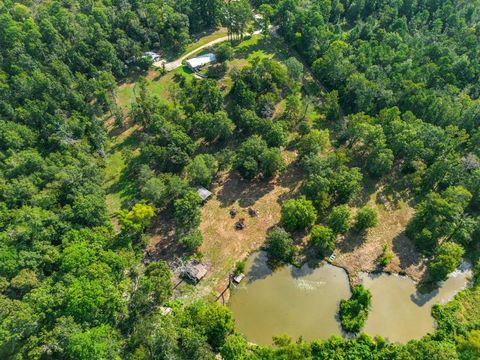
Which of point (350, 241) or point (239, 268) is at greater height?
point (239, 268)

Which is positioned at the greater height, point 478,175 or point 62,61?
point 62,61

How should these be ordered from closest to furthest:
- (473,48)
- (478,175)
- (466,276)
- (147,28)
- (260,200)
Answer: (466,276), (478,175), (260,200), (473,48), (147,28)

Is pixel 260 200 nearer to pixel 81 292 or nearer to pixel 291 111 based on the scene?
pixel 291 111

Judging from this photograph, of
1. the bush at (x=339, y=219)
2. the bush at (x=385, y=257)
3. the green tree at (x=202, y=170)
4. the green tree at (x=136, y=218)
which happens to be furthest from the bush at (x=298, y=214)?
the green tree at (x=136, y=218)

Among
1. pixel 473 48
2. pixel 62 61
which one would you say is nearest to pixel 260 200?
pixel 62 61

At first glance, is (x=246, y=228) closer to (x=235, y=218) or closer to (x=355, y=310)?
(x=235, y=218)

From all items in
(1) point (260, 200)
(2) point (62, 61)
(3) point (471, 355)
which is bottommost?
(3) point (471, 355)

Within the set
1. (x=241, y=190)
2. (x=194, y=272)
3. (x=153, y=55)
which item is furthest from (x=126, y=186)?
(x=153, y=55)
